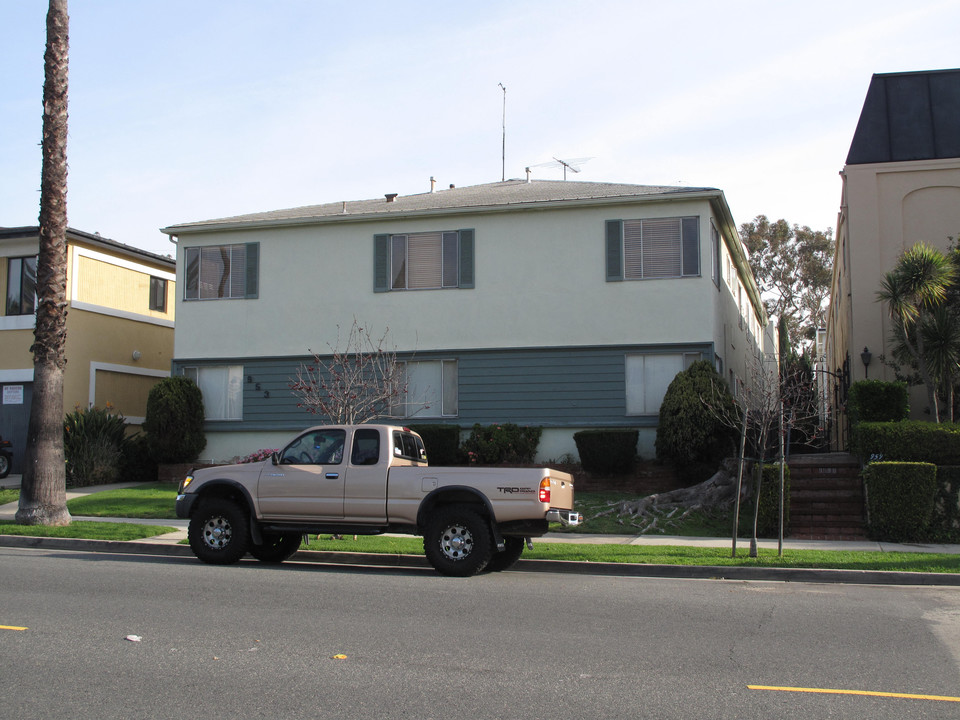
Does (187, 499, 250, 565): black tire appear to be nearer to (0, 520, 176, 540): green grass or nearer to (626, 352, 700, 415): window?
(0, 520, 176, 540): green grass

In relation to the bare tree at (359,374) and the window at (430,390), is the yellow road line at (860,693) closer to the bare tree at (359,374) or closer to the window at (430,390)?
the bare tree at (359,374)

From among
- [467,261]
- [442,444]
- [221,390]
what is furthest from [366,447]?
[221,390]

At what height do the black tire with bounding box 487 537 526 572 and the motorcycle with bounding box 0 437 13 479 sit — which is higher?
the motorcycle with bounding box 0 437 13 479

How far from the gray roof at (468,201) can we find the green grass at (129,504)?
688 centimetres

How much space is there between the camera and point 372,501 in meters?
11.9

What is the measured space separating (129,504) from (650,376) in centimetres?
1115

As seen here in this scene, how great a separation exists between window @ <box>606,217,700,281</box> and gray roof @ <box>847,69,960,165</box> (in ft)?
12.7

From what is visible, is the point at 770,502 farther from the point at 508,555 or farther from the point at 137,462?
the point at 137,462

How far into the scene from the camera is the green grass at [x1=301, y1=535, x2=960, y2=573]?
1198cm

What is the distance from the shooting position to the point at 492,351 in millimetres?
21734

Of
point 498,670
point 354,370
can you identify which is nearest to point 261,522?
point 498,670

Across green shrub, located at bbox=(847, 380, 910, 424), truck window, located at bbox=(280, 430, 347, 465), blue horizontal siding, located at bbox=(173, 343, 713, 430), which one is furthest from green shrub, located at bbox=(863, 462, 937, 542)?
truck window, located at bbox=(280, 430, 347, 465)

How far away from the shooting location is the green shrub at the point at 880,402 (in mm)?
17109

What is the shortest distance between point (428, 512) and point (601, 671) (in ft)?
17.3
